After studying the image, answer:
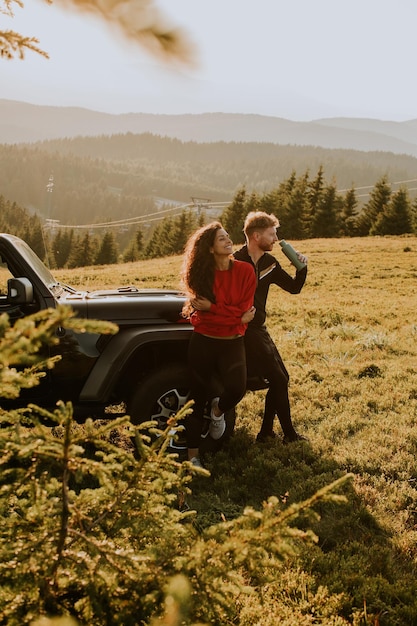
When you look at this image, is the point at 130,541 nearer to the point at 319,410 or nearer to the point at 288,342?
the point at 319,410

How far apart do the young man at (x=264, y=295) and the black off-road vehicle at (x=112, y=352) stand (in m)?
0.61

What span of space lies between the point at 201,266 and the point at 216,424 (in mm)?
1597

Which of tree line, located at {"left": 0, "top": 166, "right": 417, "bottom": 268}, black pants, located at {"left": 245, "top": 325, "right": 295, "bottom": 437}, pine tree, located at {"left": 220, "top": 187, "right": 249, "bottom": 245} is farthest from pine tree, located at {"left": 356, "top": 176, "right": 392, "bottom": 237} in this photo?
black pants, located at {"left": 245, "top": 325, "right": 295, "bottom": 437}

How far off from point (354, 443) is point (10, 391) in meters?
4.93

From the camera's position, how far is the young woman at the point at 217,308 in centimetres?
459

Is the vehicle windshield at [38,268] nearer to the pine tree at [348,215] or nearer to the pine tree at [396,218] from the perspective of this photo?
the pine tree at [396,218]

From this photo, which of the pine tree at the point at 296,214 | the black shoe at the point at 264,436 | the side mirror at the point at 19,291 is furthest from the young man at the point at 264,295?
the pine tree at the point at 296,214

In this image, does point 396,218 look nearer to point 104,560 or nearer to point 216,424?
point 216,424

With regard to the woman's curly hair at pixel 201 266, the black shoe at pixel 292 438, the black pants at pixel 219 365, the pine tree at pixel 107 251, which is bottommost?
the pine tree at pixel 107 251

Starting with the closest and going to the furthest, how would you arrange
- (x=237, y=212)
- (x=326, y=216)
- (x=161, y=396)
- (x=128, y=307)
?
(x=161, y=396) < (x=128, y=307) < (x=326, y=216) < (x=237, y=212)

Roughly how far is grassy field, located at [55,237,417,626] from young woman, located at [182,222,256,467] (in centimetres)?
93

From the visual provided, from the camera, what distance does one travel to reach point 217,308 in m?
4.57

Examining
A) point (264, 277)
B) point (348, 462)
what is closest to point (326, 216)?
point (264, 277)

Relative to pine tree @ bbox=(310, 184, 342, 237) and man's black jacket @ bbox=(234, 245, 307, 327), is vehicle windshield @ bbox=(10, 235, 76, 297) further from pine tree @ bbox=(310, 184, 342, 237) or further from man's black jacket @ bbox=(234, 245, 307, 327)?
pine tree @ bbox=(310, 184, 342, 237)
